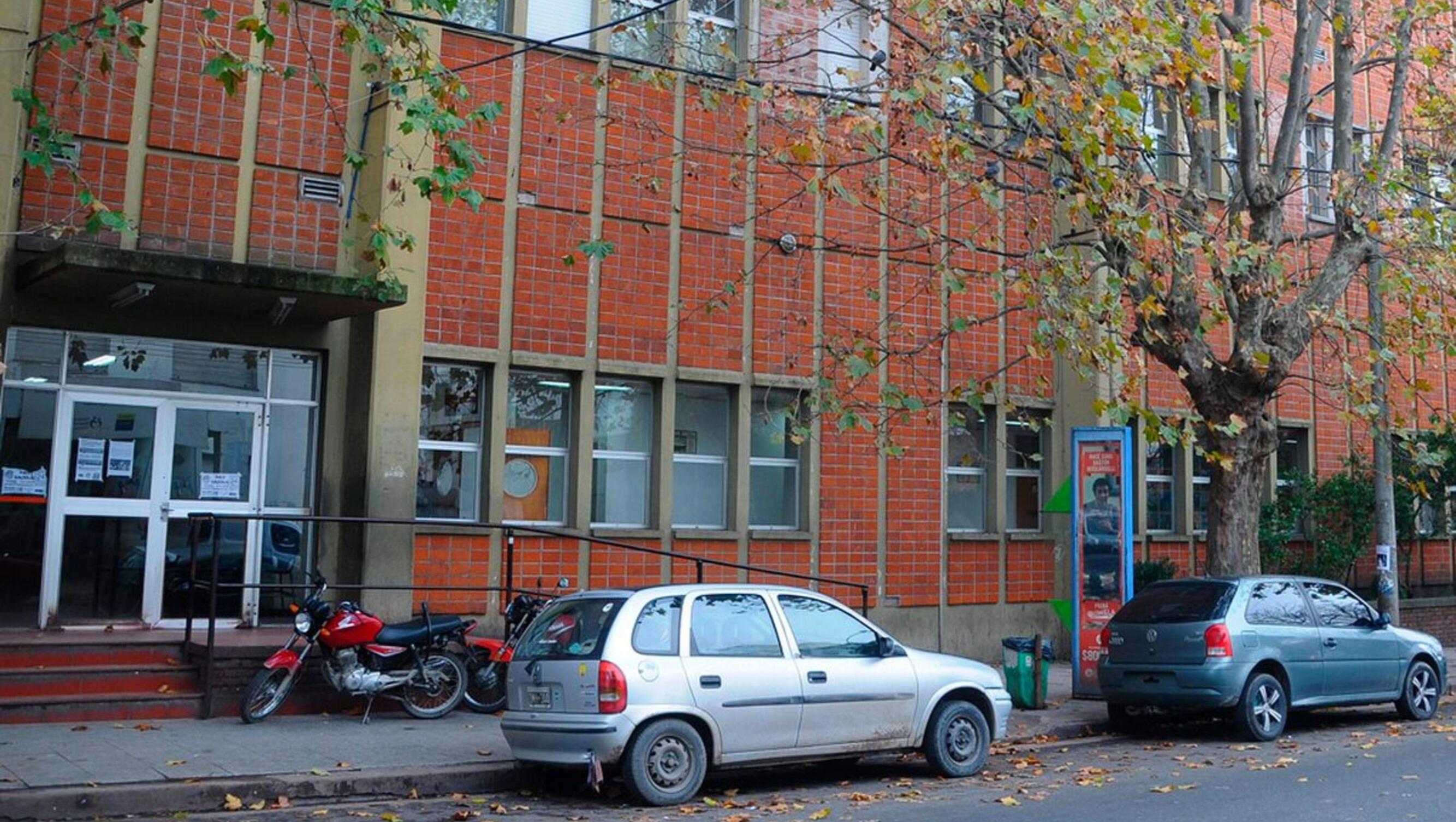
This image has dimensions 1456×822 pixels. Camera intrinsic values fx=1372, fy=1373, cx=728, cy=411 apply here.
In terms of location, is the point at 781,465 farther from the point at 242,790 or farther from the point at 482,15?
the point at 242,790

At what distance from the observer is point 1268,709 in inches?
511

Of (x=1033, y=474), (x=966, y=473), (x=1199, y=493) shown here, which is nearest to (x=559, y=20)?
(x=966, y=473)

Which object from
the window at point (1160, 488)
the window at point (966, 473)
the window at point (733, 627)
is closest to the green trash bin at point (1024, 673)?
the window at point (966, 473)

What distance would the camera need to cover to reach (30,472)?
13031 millimetres

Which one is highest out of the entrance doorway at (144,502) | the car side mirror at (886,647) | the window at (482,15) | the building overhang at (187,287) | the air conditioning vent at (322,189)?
the window at (482,15)

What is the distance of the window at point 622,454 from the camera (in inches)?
626

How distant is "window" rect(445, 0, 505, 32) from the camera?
50.3 ft

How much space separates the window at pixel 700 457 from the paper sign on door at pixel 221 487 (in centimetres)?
489

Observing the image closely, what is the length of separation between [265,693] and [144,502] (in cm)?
283

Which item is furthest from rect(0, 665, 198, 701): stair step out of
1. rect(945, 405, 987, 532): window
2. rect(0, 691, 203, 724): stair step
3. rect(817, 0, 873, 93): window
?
rect(817, 0, 873, 93): window

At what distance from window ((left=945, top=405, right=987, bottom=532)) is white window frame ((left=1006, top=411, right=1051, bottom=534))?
1.45 ft

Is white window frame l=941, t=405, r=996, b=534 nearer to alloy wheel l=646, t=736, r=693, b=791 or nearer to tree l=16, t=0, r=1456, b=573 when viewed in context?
tree l=16, t=0, r=1456, b=573

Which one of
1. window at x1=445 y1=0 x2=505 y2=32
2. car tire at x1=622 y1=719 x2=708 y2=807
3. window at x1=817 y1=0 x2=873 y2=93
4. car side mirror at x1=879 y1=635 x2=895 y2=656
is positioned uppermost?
window at x1=817 y1=0 x2=873 y2=93

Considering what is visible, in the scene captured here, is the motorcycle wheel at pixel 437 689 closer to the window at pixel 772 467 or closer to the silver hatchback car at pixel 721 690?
the silver hatchback car at pixel 721 690
